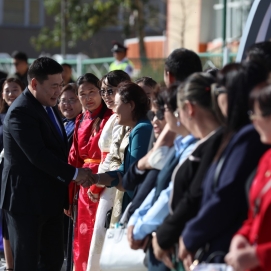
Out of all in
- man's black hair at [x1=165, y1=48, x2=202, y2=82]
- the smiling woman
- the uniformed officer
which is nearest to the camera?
man's black hair at [x1=165, y1=48, x2=202, y2=82]

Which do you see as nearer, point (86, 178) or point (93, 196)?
point (86, 178)

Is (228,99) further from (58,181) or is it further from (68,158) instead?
(68,158)

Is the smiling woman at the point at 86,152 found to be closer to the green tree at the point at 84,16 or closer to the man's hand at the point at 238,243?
the man's hand at the point at 238,243

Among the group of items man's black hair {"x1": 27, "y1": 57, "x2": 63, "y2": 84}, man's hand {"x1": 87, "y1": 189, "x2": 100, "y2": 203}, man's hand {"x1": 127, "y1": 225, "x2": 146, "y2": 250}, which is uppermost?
man's black hair {"x1": 27, "y1": 57, "x2": 63, "y2": 84}

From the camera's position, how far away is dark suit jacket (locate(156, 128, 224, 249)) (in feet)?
11.9

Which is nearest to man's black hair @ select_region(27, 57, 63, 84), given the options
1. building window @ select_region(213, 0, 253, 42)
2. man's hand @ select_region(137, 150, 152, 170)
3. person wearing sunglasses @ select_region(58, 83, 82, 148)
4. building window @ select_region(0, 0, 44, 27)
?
person wearing sunglasses @ select_region(58, 83, 82, 148)

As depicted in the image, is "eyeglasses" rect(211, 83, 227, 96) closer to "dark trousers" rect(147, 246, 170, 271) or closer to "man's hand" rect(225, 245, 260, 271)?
"man's hand" rect(225, 245, 260, 271)

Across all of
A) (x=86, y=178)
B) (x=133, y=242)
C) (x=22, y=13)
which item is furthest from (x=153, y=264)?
(x=22, y=13)

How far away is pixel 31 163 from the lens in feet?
19.2

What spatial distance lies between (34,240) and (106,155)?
928mm

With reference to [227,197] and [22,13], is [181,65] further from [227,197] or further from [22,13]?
[22,13]

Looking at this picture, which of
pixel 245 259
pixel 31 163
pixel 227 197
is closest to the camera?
pixel 245 259

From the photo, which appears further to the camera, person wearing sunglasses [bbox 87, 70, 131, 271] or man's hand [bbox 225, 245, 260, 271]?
person wearing sunglasses [bbox 87, 70, 131, 271]

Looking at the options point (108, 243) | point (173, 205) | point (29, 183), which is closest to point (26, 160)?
point (29, 183)
